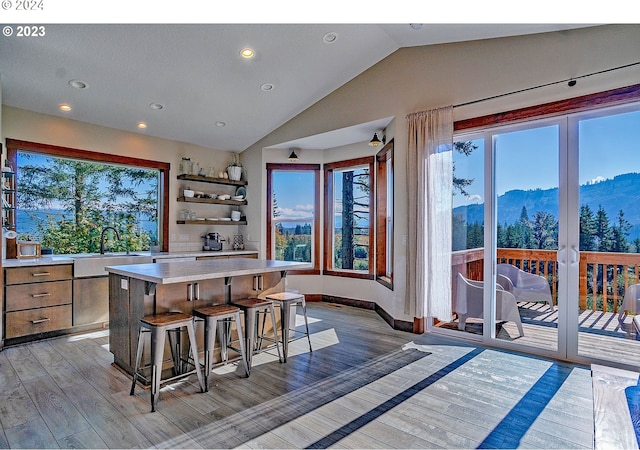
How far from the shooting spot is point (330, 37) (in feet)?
12.8

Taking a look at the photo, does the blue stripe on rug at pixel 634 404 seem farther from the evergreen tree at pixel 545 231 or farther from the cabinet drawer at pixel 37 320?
the cabinet drawer at pixel 37 320

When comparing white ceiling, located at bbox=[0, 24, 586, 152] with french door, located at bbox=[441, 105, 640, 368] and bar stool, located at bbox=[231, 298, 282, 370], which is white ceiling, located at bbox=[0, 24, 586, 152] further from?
bar stool, located at bbox=[231, 298, 282, 370]

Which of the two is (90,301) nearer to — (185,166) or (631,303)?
(185,166)

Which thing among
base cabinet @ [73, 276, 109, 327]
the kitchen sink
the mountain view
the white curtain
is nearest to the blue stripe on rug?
the mountain view

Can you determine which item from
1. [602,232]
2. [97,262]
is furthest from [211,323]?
[602,232]

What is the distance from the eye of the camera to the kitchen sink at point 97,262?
13.9ft

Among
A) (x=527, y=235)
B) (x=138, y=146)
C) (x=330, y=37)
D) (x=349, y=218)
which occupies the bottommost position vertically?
(x=527, y=235)

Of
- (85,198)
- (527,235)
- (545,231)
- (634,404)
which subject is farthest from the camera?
(85,198)

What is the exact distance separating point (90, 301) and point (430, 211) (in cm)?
426

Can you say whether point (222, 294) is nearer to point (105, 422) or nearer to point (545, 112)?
point (105, 422)

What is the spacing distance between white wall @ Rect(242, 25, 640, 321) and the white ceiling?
0.44 ft

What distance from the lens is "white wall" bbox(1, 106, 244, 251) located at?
434 cm

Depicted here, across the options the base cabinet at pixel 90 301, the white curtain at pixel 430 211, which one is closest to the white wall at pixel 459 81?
the white curtain at pixel 430 211

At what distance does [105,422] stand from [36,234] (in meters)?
3.39
